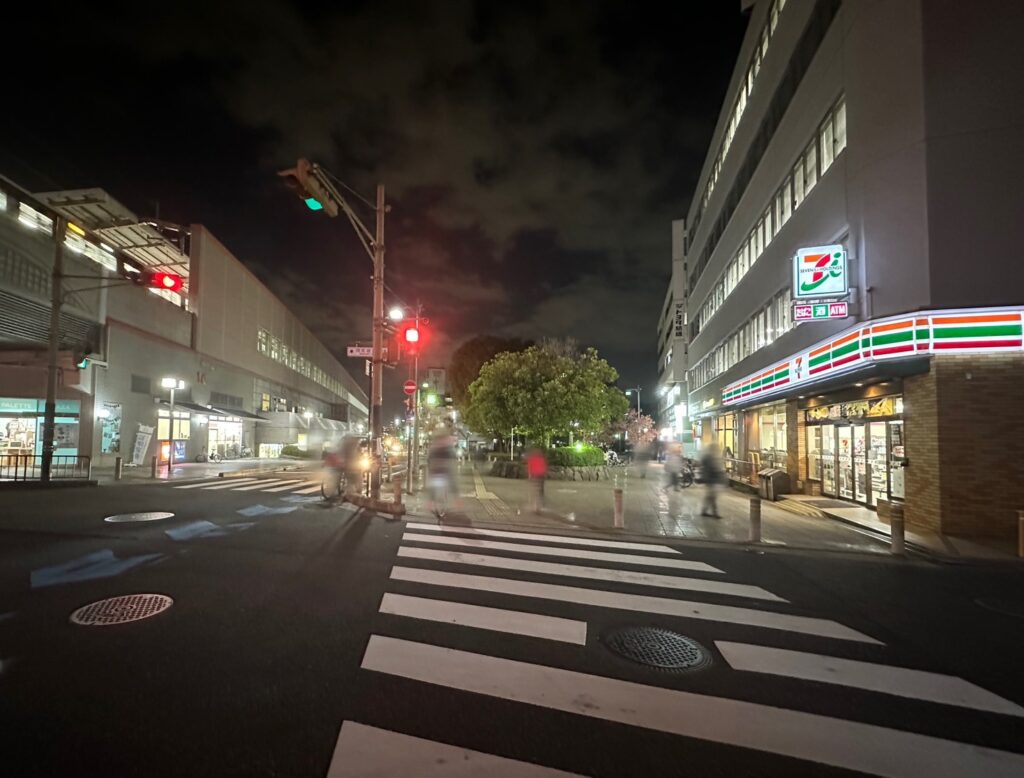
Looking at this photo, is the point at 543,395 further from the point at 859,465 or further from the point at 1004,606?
the point at 1004,606

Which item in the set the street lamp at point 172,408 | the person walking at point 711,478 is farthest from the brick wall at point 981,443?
the street lamp at point 172,408

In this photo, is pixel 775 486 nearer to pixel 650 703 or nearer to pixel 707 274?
pixel 650 703

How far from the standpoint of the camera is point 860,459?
14.5 meters

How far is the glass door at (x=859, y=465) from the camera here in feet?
46.9

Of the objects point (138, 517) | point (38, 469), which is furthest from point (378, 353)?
point (38, 469)

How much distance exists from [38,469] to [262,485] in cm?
958

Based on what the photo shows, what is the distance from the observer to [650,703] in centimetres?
401

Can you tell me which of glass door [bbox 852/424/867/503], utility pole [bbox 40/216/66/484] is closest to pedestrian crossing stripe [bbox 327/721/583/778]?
glass door [bbox 852/424/867/503]

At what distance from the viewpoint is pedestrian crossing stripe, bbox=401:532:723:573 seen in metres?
8.51

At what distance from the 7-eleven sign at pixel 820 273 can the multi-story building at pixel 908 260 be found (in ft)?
0.14

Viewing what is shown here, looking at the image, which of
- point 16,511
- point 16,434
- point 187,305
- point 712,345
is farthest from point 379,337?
point 187,305

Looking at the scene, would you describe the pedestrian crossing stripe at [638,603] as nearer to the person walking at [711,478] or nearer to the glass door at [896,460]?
the person walking at [711,478]

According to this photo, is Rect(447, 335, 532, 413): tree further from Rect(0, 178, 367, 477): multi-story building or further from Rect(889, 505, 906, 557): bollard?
Rect(889, 505, 906, 557): bollard

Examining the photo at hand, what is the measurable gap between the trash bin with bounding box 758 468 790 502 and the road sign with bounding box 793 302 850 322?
6.16m
